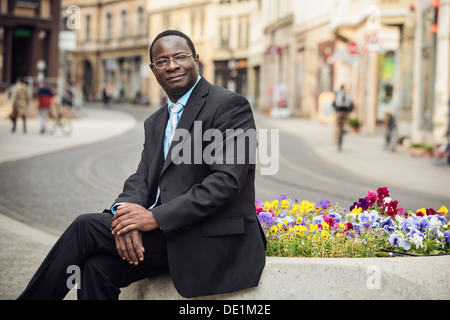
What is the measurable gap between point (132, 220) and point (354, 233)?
1.38 meters

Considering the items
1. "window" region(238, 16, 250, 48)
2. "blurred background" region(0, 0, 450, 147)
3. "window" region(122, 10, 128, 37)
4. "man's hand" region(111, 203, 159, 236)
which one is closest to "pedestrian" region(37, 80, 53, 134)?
"blurred background" region(0, 0, 450, 147)

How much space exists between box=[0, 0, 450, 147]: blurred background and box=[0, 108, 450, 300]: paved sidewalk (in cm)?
179

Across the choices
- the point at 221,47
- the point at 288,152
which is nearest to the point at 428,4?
the point at 288,152

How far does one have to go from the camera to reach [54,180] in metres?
12.0

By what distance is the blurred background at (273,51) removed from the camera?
2172 centimetres

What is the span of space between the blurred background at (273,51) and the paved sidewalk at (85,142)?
1.79 metres

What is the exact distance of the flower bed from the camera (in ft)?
13.2

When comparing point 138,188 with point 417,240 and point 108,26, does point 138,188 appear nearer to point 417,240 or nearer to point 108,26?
point 417,240

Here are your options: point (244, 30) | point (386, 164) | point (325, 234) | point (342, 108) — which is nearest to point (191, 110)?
point (325, 234)

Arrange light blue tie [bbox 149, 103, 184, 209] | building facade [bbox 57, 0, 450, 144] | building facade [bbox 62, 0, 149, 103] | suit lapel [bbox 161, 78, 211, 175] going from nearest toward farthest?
suit lapel [bbox 161, 78, 211, 175] → light blue tie [bbox 149, 103, 184, 209] → building facade [bbox 57, 0, 450, 144] → building facade [bbox 62, 0, 149, 103]

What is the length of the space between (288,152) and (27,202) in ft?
33.2

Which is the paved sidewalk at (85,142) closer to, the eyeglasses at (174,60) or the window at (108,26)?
the eyeglasses at (174,60)

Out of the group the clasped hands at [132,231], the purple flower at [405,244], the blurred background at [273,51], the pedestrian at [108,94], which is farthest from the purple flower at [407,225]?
the pedestrian at [108,94]

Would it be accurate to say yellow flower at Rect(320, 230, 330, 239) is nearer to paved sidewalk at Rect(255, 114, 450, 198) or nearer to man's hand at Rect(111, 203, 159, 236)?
man's hand at Rect(111, 203, 159, 236)
